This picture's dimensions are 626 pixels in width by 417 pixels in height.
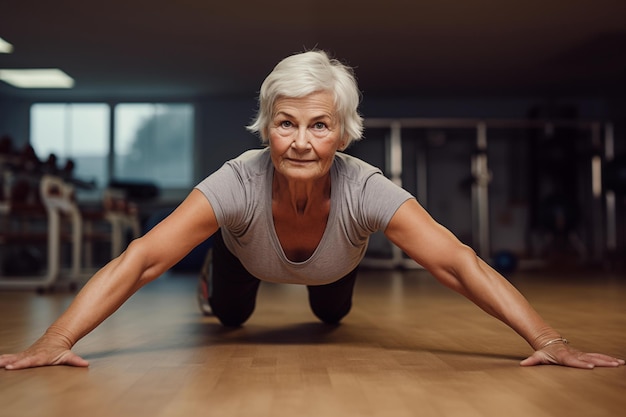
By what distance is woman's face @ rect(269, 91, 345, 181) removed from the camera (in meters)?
1.34

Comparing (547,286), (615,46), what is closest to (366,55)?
(615,46)

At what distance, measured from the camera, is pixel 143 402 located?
1.01 meters

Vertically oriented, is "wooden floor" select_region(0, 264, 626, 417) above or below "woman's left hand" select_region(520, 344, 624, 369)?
below

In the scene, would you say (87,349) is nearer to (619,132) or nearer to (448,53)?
(448,53)

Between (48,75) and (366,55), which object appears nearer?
(366,55)

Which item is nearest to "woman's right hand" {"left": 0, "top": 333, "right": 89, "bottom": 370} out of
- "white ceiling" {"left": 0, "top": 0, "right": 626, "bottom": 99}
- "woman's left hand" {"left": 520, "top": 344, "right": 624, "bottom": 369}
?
"woman's left hand" {"left": 520, "top": 344, "right": 624, "bottom": 369}

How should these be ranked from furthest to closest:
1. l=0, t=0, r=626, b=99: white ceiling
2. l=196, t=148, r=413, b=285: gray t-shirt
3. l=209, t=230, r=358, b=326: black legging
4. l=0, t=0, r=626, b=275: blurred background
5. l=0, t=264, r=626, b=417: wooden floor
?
1. l=0, t=0, r=626, b=275: blurred background
2. l=0, t=0, r=626, b=99: white ceiling
3. l=209, t=230, r=358, b=326: black legging
4. l=196, t=148, r=413, b=285: gray t-shirt
5. l=0, t=264, r=626, b=417: wooden floor

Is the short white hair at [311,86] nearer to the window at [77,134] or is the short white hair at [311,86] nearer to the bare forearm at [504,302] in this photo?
the bare forearm at [504,302]

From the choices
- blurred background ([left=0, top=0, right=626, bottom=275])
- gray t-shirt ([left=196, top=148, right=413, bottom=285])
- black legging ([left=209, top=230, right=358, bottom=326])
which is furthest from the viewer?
blurred background ([left=0, top=0, right=626, bottom=275])

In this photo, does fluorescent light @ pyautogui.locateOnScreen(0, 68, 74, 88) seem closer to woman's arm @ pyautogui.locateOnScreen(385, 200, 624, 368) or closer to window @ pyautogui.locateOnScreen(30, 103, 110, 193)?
window @ pyautogui.locateOnScreen(30, 103, 110, 193)

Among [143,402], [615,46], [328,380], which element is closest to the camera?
[143,402]

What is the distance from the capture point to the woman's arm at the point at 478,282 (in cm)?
129

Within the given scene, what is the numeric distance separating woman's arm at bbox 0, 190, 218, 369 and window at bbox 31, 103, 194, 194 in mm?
7332

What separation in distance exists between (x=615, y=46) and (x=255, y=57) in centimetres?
371
